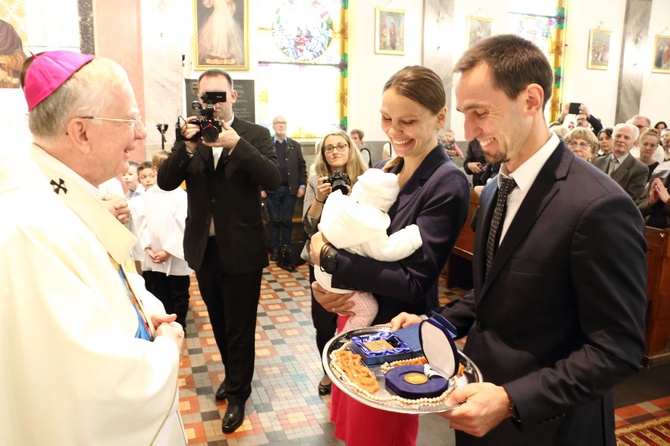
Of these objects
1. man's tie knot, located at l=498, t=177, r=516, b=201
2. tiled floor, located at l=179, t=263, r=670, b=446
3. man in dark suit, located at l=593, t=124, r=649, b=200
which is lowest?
tiled floor, located at l=179, t=263, r=670, b=446

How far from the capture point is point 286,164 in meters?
8.33

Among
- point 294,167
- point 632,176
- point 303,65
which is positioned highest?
point 303,65

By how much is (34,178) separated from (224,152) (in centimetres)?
193

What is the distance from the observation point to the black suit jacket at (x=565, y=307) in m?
1.34

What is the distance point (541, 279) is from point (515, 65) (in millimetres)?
581

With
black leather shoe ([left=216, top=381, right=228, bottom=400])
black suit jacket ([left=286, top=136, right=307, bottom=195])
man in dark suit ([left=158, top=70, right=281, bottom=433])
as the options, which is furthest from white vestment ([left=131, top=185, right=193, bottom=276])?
black suit jacket ([left=286, top=136, right=307, bottom=195])

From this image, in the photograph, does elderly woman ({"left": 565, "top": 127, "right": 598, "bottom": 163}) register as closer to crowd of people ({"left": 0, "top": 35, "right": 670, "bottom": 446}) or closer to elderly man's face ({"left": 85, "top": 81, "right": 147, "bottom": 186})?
crowd of people ({"left": 0, "top": 35, "right": 670, "bottom": 446})

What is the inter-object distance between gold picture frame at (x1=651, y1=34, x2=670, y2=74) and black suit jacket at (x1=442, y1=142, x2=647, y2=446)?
1349 cm

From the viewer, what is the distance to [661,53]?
1263 centimetres

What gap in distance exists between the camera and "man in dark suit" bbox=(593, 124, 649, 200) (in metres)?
5.67

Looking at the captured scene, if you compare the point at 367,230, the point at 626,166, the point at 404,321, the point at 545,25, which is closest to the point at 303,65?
the point at 545,25

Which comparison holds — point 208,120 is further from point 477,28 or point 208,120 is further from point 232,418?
point 477,28

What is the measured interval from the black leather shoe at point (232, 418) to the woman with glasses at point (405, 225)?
1.49 meters

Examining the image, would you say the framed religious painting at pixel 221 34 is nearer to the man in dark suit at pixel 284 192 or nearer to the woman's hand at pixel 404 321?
the man in dark suit at pixel 284 192
